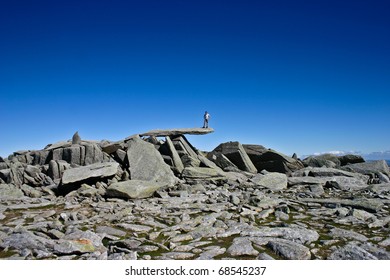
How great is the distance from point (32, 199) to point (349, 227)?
456 inches

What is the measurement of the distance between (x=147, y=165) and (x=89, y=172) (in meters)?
2.98

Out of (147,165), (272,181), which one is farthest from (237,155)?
(147,165)

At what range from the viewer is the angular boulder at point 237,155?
2196 cm

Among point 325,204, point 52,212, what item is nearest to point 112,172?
point 52,212

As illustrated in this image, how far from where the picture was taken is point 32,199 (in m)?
12.8

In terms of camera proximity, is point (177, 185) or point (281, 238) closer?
point (281, 238)

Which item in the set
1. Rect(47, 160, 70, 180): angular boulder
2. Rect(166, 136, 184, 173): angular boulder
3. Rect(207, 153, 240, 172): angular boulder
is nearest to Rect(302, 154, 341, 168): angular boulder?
Rect(207, 153, 240, 172): angular boulder

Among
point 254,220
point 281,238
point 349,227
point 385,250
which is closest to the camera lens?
point 385,250

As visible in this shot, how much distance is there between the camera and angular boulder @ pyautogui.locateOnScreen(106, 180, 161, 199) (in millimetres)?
12555

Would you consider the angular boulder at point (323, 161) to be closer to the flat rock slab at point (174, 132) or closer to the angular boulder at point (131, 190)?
the flat rock slab at point (174, 132)

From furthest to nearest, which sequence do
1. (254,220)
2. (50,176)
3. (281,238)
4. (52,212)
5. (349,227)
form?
1. (50,176)
2. (52,212)
3. (254,220)
4. (349,227)
5. (281,238)

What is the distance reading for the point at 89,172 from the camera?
1473 centimetres

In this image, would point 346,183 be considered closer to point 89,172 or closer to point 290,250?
point 290,250
